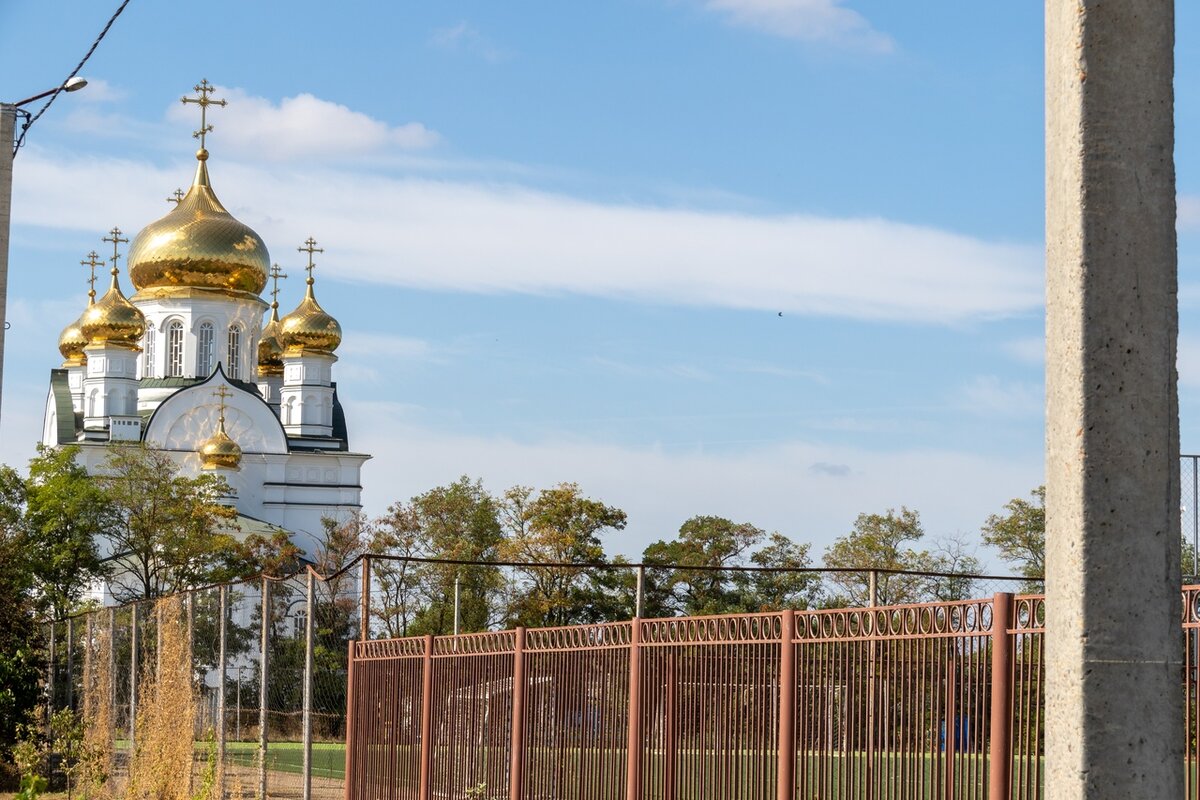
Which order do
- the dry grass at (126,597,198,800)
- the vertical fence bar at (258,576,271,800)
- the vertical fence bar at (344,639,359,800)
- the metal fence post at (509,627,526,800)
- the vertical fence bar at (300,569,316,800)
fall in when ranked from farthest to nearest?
the dry grass at (126,597,198,800) < the vertical fence bar at (258,576,271,800) < the vertical fence bar at (344,639,359,800) < the vertical fence bar at (300,569,316,800) < the metal fence post at (509,627,526,800)

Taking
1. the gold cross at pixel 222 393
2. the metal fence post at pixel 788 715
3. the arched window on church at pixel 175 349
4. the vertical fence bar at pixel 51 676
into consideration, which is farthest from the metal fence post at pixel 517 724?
the arched window on church at pixel 175 349

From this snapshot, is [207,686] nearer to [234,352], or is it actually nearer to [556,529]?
[556,529]

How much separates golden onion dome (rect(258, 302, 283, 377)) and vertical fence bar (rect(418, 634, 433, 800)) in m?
67.7

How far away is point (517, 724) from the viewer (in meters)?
10.0

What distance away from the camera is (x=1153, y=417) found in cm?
376

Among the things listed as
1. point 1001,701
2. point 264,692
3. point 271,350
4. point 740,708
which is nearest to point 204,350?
point 271,350

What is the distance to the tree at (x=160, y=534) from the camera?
5188 centimetres

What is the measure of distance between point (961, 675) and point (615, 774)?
10.1 ft

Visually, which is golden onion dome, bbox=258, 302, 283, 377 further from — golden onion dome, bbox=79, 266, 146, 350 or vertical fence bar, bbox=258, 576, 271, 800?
vertical fence bar, bbox=258, 576, 271, 800

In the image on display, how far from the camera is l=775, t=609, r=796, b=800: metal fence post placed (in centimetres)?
719

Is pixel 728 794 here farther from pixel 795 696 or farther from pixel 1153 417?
pixel 1153 417

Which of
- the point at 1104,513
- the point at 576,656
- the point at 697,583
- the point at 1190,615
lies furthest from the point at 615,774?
the point at 697,583

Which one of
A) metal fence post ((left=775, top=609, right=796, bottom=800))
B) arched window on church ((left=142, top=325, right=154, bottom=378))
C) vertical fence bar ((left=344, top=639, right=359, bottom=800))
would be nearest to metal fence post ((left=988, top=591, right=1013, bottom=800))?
metal fence post ((left=775, top=609, right=796, bottom=800))

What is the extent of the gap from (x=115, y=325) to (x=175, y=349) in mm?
3579
